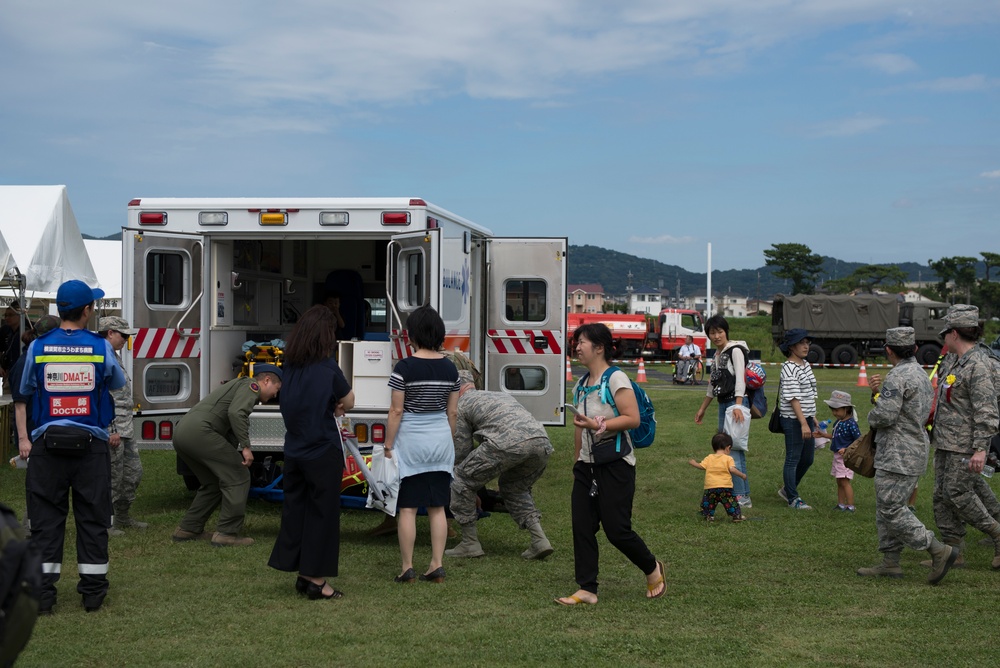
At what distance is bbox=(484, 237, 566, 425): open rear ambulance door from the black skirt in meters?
4.53

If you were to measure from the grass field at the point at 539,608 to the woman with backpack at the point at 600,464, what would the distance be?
1.00 ft

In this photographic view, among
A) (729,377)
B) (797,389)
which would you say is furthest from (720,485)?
(797,389)

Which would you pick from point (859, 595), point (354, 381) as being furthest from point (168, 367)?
point (859, 595)

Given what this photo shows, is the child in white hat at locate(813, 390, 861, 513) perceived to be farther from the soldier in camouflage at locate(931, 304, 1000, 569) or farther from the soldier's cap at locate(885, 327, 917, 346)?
the soldier's cap at locate(885, 327, 917, 346)

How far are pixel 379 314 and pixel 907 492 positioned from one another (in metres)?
7.41

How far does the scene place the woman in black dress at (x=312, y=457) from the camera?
6238 mm

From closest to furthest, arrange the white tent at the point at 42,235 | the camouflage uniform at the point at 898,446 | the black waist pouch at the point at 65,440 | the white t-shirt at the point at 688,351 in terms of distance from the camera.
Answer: the black waist pouch at the point at 65,440, the camouflage uniform at the point at 898,446, the white tent at the point at 42,235, the white t-shirt at the point at 688,351

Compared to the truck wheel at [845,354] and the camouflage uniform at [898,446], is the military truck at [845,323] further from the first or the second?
the camouflage uniform at [898,446]

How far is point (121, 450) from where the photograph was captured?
806cm

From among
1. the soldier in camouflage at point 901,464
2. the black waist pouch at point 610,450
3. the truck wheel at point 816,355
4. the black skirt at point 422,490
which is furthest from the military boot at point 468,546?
the truck wheel at point 816,355

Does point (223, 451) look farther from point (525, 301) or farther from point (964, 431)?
point (964, 431)

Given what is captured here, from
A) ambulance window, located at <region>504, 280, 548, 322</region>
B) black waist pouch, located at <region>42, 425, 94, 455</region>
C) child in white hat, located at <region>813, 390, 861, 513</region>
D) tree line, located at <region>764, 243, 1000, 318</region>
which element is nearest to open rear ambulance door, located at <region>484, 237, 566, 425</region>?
ambulance window, located at <region>504, 280, 548, 322</region>

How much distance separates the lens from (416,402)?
21.5ft

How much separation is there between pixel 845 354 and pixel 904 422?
110ft
